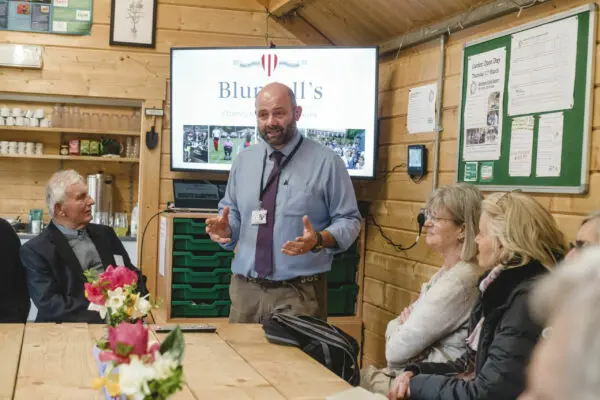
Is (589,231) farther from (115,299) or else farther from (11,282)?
(11,282)

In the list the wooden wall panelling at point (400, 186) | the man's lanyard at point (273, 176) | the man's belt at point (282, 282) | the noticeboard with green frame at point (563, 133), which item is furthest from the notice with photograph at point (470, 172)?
the man's belt at point (282, 282)

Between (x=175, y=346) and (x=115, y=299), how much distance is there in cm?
71

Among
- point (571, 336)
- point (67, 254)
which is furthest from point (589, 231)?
point (67, 254)

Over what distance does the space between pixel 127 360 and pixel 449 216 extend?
1857mm

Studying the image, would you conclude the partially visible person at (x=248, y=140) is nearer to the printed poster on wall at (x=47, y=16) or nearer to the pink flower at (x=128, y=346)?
the printed poster on wall at (x=47, y=16)

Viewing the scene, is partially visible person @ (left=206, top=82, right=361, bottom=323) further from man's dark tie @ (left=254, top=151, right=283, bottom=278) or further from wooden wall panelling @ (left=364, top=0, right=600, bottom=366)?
wooden wall panelling @ (left=364, top=0, right=600, bottom=366)

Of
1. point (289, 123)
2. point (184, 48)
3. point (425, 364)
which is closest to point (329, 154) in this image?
point (289, 123)

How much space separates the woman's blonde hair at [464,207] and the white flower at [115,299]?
1.35m

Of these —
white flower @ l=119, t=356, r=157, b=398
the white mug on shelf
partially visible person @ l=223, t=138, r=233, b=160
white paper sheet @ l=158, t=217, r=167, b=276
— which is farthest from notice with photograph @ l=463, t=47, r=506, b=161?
the white mug on shelf

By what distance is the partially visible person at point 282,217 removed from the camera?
10.1 ft

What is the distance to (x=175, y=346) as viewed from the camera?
113 centimetres

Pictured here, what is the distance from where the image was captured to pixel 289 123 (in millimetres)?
3189

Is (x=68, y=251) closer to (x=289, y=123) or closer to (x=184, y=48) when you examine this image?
(x=289, y=123)

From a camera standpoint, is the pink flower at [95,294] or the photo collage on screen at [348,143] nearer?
the pink flower at [95,294]
